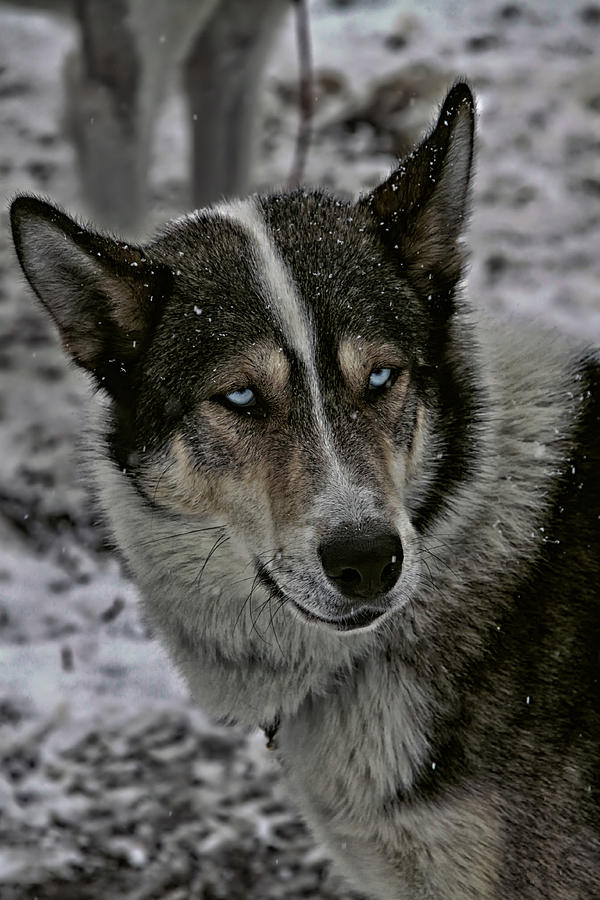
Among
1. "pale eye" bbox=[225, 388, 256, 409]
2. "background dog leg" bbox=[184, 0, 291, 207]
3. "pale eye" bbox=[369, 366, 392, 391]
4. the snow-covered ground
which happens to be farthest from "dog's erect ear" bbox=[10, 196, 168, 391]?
"background dog leg" bbox=[184, 0, 291, 207]

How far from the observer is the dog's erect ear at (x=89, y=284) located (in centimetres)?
232

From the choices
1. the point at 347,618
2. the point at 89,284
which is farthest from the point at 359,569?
the point at 89,284

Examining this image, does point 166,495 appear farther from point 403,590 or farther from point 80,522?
point 80,522

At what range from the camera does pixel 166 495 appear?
2.52 m

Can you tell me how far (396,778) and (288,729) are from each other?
342 mm

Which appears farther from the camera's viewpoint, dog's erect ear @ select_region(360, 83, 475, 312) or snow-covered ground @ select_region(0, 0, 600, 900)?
snow-covered ground @ select_region(0, 0, 600, 900)

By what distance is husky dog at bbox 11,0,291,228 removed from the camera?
4.62 m

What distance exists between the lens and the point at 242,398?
2.39 metres

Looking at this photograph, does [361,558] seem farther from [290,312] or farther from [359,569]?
[290,312]

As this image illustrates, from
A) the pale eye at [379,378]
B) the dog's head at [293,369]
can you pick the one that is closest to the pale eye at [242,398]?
the dog's head at [293,369]

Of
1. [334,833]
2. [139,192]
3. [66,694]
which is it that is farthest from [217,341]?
[139,192]

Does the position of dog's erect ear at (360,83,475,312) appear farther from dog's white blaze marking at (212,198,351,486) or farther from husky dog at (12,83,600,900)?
dog's white blaze marking at (212,198,351,486)

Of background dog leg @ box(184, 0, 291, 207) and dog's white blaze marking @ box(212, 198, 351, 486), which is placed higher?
background dog leg @ box(184, 0, 291, 207)

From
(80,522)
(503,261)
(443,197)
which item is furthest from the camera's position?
(503,261)
